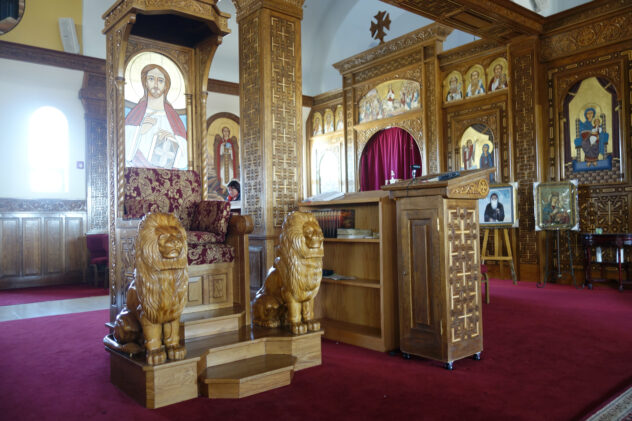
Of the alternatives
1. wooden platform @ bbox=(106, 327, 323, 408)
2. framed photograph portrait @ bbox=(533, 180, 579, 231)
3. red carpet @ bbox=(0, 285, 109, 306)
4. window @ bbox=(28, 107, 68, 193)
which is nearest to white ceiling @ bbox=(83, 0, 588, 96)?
window @ bbox=(28, 107, 68, 193)

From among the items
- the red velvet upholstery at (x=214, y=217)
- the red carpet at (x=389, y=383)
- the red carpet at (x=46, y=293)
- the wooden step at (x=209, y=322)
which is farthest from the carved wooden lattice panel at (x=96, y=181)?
the wooden step at (x=209, y=322)

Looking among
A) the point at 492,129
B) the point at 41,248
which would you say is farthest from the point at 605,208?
the point at 41,248

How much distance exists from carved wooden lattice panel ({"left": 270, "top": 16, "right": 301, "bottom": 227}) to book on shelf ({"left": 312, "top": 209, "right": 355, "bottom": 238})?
1.12 metres

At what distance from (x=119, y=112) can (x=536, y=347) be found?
4.22m

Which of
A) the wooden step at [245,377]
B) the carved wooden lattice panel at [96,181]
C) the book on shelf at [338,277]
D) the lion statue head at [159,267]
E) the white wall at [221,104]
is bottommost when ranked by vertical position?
the wooden step at [245,377]

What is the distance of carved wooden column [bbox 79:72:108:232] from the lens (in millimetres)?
9367

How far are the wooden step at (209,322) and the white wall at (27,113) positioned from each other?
23.4 feet

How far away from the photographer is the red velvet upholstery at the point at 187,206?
12.3 feet

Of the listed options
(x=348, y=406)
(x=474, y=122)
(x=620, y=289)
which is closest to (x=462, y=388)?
(x=348, y=406)

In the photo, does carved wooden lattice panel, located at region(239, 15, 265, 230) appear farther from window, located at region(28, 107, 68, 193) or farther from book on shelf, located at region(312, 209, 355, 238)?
window, located at region(28, 107, 68, 193)

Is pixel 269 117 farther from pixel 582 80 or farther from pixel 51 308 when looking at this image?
pixel 582 80

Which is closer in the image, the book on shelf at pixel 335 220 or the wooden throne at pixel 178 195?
the wooden throne at pixel 178 195

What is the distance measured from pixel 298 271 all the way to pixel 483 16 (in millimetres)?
5963

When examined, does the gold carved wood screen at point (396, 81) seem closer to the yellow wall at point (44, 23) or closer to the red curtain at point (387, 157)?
the red curtain at point (387, 157)
